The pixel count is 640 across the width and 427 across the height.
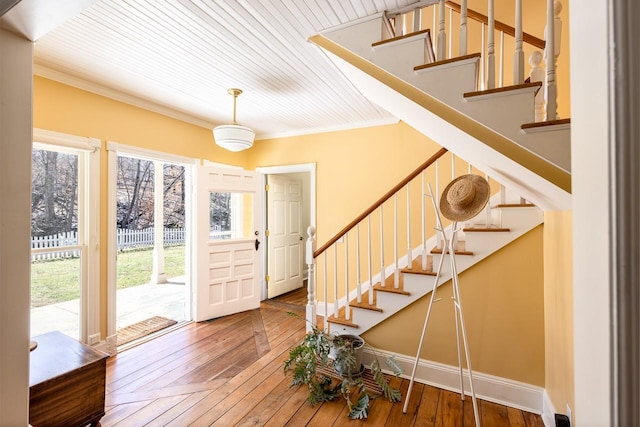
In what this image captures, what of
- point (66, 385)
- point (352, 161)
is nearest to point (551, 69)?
point (352, 161)

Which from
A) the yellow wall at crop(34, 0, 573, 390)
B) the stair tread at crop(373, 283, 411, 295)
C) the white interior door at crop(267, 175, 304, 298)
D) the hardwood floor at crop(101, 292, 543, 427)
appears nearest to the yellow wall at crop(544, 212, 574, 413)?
the yellow wall at crop(34, 0, 573, 390)

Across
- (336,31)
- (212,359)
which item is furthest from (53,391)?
(336,31)

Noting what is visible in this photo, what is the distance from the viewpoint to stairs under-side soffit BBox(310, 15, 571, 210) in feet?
4.10

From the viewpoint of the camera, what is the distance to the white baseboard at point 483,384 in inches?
79.9

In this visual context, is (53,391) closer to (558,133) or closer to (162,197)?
(558,133)

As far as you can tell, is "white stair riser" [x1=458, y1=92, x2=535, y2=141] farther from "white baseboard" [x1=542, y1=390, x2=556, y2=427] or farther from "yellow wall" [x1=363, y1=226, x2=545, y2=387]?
"white baseboard" [x1=542, y1=390, x2=556, y2=427]

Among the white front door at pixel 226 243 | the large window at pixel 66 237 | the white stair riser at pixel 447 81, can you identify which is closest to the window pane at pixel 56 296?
the large window at pixel 66 237

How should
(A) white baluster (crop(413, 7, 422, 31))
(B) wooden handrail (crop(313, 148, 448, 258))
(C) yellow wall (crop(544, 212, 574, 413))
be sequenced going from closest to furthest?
(C) yellow wall (crop(544, 212, 574, 413))
(A) white baluster (crop(413, 7, 422, 31))
(B) wooden handrail (crop(313, 148, 448, 258))

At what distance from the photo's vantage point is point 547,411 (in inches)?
74.8

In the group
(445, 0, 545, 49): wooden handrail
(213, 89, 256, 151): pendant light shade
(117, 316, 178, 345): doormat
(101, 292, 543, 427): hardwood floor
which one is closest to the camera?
(445, 0, 545, 49): wooden handrail

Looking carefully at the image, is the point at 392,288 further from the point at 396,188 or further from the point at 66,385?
the point at 66,385

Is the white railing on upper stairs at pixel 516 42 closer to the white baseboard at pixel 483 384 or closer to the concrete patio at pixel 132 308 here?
the white baseboard at pixel 483 384

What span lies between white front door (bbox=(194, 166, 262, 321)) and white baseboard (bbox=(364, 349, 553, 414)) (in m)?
2.19

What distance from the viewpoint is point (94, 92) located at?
8.96 feet
